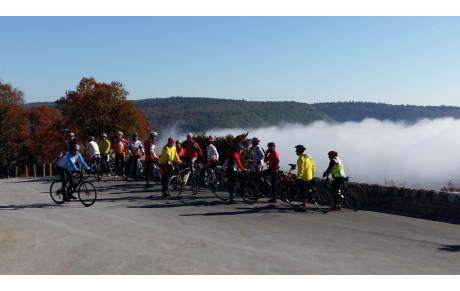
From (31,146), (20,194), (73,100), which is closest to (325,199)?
(20,194)

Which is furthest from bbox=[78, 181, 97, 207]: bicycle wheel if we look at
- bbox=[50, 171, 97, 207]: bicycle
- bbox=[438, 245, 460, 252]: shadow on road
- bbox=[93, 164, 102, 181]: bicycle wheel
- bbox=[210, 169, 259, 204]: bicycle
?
bbox=[438, 245, 460, 252]: shadow on road

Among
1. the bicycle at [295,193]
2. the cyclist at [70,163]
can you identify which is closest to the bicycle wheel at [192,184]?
the bicycle at [295,193]

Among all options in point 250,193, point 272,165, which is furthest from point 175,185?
point 272,165

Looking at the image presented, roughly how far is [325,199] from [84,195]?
7206 mm

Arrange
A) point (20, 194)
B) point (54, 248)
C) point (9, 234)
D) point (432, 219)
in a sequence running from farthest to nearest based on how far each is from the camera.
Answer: point (20, 194) → point (432, 219) → point (9, 234) → point (54, 248)

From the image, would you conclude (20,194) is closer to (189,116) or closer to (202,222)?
(202,222)

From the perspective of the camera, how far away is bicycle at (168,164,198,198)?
50.5 feet

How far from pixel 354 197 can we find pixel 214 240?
5802 millimetres

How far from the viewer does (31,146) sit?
5522 cm

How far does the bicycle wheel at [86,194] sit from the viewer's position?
1362cm

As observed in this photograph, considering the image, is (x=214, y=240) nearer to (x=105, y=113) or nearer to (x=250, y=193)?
(x=250, y=193)

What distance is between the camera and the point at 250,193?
14219mm

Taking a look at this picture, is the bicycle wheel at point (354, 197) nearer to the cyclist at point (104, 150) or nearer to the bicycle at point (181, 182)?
the bicycle at point (181, 182)

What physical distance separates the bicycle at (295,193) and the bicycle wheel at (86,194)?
18.9ft
